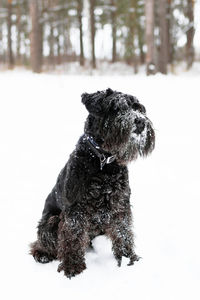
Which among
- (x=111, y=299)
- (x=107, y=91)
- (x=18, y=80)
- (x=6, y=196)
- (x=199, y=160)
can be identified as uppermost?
(x=18, y=80)

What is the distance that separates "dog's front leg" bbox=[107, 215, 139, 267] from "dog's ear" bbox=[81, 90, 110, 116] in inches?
42.8

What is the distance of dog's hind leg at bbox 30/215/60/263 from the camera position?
10.8 ft

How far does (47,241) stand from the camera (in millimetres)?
3287

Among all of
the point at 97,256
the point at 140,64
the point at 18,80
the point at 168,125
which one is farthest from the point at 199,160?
the point at 140,64

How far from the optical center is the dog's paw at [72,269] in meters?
3.04

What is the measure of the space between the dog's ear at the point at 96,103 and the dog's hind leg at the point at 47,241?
1197 mm

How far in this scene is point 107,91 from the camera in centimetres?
299

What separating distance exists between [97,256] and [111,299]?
0.70 metres

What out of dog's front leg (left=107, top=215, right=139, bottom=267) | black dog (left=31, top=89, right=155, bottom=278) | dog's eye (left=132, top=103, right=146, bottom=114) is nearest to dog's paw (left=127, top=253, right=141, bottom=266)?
dog's front leg (left=107, top=215, right=139, bottom=267)

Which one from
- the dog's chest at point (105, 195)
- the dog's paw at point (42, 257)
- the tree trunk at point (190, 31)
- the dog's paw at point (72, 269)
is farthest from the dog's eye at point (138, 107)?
the tree trunk at point (190, 31)

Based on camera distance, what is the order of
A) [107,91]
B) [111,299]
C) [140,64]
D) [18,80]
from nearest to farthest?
[111,299]
[107,91]
[18,80]
[140,64]

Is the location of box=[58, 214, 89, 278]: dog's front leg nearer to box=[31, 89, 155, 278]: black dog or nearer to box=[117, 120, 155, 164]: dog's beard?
box=[31, 89, 155, 278]: black dog

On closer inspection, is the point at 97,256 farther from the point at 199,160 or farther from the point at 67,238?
the point at 199,160

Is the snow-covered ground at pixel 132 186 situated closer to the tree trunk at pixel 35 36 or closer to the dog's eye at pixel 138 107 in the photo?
the dog's eye at pixel 138 107
